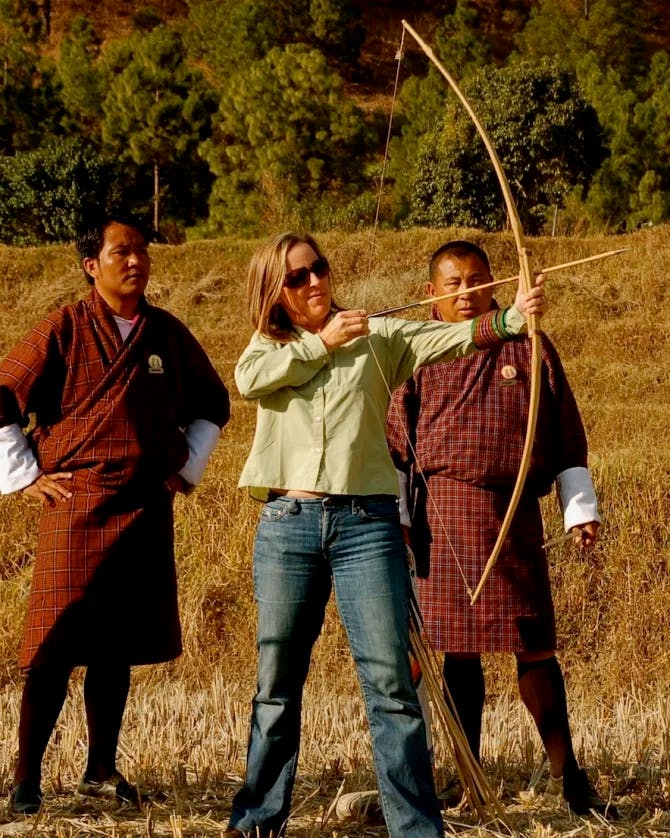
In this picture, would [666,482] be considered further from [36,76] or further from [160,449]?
[36,76]

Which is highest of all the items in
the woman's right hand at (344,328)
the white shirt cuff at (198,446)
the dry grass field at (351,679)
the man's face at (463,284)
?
the man's face at (463,284)

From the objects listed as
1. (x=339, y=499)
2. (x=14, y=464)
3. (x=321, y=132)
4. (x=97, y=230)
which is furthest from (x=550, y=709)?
(x=321, y=132)

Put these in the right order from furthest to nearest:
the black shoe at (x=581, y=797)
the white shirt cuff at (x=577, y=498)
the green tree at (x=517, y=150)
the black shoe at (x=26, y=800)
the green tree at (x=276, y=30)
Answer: the green tree at (x=276, y=30)
the green tree at (x=517, y=150)
the white shirt cuff at (x=577, y=498)
the black shoe at (x=581, y=797)
the black shoe at (x=26, y=800)

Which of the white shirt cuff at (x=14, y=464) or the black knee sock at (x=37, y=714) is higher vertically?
the white shirt cuff at (x=14, y=464)

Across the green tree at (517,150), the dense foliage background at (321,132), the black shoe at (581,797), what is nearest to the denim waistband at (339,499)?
the black shoe at (581,797)

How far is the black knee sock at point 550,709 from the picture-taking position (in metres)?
3.09

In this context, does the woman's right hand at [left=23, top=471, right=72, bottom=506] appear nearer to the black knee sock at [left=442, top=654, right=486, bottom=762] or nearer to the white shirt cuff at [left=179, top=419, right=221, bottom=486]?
the white shirt cuff at [left=179, top=419, right=221, bottom=486]

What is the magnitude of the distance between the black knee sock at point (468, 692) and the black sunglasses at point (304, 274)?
117 centimetres

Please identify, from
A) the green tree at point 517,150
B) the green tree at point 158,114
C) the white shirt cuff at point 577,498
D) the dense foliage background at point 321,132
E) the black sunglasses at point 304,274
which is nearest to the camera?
the black sunglasses at point 304,274

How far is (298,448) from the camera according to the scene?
270cm

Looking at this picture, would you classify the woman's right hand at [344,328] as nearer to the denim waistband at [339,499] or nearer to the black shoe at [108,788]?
the denim waistband at [339,499]

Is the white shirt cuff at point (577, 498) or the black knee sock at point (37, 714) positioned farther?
the white shirt cuff at point (577, 498)

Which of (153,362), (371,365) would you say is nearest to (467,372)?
(371,365)

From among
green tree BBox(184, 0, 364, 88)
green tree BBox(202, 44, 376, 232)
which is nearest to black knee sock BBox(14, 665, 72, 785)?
green tree BBox(202, 44, 376, 232)
